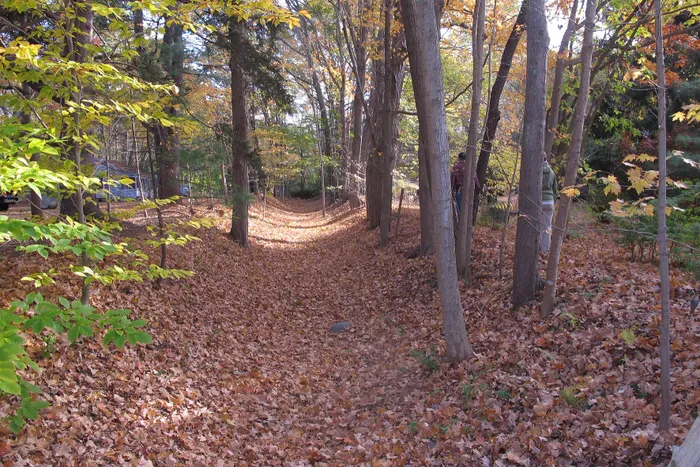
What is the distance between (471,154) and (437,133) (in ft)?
8.36

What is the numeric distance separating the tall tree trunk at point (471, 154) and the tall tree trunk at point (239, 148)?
19.3ft

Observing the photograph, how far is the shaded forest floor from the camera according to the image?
4113 mm

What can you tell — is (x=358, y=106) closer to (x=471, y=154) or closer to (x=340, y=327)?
(x=471, y=154)

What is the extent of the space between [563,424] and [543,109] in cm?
433

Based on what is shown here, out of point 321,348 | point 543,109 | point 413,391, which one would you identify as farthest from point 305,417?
point 543,109

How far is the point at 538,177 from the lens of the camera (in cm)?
678

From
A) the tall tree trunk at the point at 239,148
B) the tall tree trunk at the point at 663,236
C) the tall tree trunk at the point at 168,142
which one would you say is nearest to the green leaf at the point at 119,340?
the tall tree trunk at the point at 663,236

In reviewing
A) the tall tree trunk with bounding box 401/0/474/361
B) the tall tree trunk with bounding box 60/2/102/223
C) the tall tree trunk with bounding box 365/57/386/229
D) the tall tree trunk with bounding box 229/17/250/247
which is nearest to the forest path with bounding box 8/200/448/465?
the tall tree trunk with bounding box 401/0/474/361

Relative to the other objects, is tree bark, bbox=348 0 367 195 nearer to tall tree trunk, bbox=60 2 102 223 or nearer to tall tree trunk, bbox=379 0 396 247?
tall tree trunk, bbox=379 0 396 247

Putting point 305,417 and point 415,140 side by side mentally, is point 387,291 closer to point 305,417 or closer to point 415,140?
point 305,417

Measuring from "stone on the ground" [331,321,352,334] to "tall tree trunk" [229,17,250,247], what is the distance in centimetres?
461

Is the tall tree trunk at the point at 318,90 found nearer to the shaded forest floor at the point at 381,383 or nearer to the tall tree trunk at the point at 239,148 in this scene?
the tall tree trunk at the point at 239,148

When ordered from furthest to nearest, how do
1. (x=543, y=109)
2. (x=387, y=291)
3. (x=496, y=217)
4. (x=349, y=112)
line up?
(x=349, y=112) → (x=496, y=217) → (x=387, y=291) → (x=543, y=109)

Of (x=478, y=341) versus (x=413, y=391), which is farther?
(x=478, y=341)
